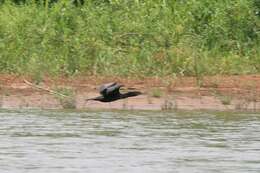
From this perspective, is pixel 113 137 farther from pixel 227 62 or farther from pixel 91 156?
pixel 227 62

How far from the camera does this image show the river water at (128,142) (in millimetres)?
8216

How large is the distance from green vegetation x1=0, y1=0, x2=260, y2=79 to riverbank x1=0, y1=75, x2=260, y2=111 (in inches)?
12.0

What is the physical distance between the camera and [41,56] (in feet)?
46.4

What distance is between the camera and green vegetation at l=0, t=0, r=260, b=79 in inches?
556

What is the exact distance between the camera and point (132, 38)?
49.1ft

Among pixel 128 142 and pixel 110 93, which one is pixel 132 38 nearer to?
pixel 110 93

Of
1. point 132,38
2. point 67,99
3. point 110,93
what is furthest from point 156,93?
point 132,38

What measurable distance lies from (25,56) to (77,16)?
149 centimetres

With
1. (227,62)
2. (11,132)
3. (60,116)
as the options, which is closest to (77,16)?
(227,62)

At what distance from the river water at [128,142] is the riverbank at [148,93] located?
56 cm

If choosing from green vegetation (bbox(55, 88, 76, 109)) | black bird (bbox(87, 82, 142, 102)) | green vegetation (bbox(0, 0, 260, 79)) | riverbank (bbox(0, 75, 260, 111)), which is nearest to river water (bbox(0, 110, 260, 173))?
black bird (bbox(87, 82, 142, 102))

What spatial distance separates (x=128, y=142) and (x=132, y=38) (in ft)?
18.2

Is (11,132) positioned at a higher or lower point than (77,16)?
lower

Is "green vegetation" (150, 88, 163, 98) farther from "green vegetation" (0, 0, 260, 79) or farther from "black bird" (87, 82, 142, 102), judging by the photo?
"green vegetation" (0, 0, 260, 79)
